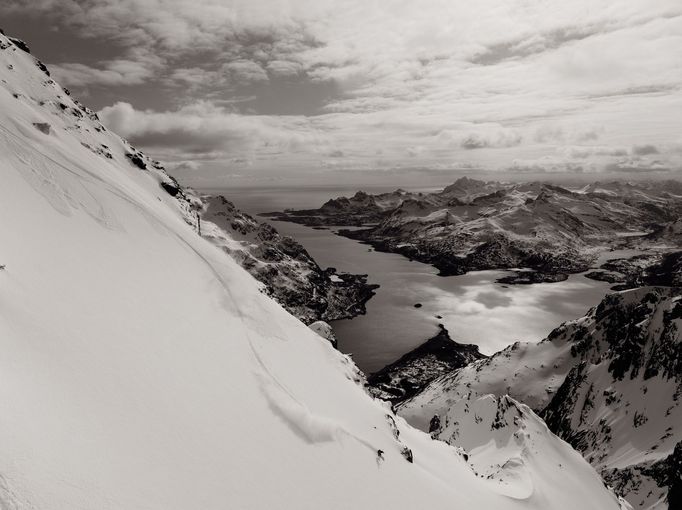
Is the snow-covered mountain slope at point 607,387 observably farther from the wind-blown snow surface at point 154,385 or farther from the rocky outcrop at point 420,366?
the wind-blown snow surface at point 154,385

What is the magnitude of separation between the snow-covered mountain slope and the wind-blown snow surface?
4789 cm

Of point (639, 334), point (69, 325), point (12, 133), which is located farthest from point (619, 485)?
point (12, 133)

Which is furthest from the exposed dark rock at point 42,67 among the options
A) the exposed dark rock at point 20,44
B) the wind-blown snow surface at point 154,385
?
the wind-blown snow surface at point 154,385

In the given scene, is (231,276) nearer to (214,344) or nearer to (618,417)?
(214,344)

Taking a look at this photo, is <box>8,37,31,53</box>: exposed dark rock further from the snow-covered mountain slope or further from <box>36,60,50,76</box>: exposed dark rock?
the snow-covered mountain slope

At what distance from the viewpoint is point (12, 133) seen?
33.1 m

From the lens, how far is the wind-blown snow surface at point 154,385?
11828 mm

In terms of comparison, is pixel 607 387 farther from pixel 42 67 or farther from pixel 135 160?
pixel 42 67

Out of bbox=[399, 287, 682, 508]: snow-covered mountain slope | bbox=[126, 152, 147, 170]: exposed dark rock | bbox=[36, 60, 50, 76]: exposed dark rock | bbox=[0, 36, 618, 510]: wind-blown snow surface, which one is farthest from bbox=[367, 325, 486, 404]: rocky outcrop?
bbox=[36, 60, 50, 76]: exposed dark rock

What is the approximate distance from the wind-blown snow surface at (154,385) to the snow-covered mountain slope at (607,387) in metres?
47.9

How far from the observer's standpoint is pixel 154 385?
54.1 feet

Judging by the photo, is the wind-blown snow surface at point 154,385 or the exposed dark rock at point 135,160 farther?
the exposed dark rock at point 135,160

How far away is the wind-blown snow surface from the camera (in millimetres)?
11828

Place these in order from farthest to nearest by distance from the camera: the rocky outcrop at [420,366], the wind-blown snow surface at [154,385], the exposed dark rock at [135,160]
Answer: the rocky outcrop at [420,366], the exposed dark rock at [135,160], the wind-blown snow surface at [154,385]
